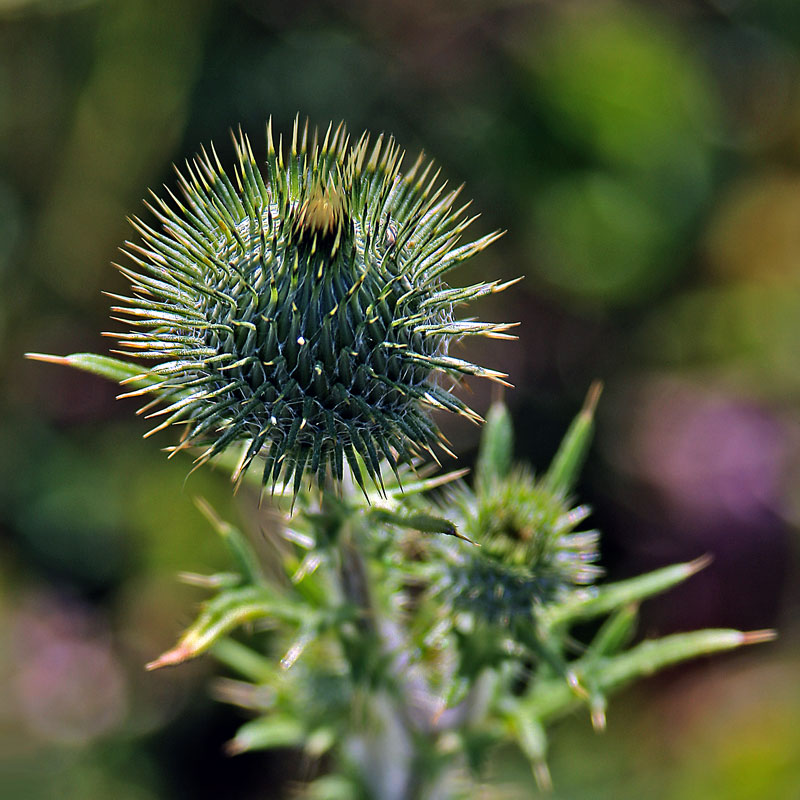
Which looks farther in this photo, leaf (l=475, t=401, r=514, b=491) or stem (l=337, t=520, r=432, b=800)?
leaf (l=475, t=401, r=514, b=491)

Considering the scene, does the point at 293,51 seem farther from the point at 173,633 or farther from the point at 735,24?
the point at 173,633

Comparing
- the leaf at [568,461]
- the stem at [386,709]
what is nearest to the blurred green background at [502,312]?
the stem at [386,709]

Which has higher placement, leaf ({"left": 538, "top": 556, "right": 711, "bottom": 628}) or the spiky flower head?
the spiky flower head

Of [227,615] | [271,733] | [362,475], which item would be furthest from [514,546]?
[271,733]

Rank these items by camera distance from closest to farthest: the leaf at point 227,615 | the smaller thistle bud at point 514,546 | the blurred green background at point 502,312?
the leaf at point 227,615
the smaller thistle bud at point 514,546
the blurred green background at point 502,312

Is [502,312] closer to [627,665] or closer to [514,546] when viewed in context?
[627,665]

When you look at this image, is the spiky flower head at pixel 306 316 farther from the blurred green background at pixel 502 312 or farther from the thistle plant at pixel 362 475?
the blurred green background at pixel 502 312

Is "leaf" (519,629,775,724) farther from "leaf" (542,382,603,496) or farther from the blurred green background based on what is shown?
the blurred green background

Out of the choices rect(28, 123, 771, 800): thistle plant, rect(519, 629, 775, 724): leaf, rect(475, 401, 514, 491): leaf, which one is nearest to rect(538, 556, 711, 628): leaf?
rect(28, 123, 771, 800): thistle plant
